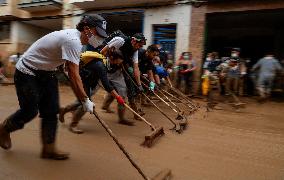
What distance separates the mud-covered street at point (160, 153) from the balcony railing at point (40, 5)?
9358mm

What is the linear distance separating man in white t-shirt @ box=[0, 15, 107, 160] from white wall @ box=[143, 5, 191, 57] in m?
8.15

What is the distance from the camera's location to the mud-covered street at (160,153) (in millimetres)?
3174

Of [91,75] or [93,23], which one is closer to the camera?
[93,23]

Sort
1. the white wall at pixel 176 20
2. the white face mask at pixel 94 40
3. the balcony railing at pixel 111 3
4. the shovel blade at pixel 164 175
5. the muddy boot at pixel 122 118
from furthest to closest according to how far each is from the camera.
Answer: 1. the balcony railing at pixel 111 3
2. the white wall at pixel 176 20
3. the muddy boot at pixel 122 118
4. the white face mask at pixel 94 40
5. the shovel blade at pixel 164 175

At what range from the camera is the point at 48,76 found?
3352 mm

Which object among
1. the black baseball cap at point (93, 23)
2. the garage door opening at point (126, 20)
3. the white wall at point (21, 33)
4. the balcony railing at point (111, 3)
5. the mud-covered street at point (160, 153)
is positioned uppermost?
the balcony railing at point (111, 3)

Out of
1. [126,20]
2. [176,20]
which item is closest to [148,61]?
[176,20]

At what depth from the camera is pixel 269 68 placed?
9.61 meters

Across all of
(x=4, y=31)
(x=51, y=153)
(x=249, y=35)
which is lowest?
(x=51, y=153)

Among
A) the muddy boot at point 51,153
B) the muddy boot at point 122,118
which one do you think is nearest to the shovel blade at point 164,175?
the muddy boot at point 51,153

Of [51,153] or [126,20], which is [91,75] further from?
[126,20]

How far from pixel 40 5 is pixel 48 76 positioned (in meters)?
12.6

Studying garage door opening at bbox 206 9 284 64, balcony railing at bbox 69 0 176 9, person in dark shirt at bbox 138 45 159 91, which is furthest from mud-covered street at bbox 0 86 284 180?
garage door opening at bbox 206 9 284 64

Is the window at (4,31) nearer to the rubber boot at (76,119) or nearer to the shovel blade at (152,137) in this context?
the rubber boot at (76,119)
